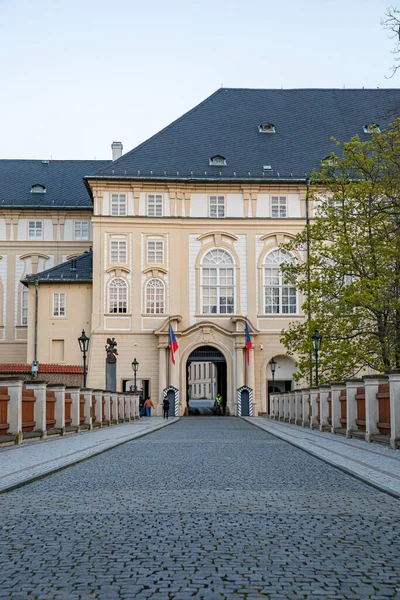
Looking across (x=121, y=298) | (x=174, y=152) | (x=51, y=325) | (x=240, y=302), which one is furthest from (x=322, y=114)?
(x=51, y=325)

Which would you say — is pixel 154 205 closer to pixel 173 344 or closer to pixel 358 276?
pixel 173 344

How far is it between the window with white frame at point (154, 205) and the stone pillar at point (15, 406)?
142 feet

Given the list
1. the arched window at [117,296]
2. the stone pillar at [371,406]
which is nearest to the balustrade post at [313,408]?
the stone pillar at [371,406]

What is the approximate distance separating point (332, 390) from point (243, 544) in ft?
66.7

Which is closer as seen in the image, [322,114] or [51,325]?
[51,325]

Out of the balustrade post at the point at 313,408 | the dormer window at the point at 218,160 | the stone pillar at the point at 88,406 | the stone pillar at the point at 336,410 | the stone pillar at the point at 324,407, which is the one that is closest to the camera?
the stone pillar at the point at 336,410

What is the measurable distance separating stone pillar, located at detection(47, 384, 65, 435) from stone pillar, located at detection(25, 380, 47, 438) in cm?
223

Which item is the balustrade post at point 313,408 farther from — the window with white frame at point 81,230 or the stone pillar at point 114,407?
the window with white frame at point 81,230

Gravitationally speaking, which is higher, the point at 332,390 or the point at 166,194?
the point at 166,194

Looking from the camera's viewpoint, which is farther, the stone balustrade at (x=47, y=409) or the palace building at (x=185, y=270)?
the palace building at (x=185, y=270)

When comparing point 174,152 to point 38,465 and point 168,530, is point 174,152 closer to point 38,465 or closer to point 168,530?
point 38,465

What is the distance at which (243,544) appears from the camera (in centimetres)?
646

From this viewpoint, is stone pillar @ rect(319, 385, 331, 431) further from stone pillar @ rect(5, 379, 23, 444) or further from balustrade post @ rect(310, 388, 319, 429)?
stone pillar @ rect(5, 379, 23, 444)

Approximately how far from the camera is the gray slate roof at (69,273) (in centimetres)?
6212
